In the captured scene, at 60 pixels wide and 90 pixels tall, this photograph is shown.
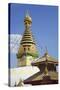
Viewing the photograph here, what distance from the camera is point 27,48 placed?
2.21 m

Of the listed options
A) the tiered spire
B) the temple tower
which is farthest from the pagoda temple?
the tiered spire

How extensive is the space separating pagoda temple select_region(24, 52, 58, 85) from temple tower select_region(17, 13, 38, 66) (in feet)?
0.23

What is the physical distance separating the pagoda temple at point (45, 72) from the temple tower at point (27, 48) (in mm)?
69

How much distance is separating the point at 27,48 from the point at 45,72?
0.93 feet

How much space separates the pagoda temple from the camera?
2.21 m

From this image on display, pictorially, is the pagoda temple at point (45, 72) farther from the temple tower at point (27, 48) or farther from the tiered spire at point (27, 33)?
the tiered spire at point (27, 33)

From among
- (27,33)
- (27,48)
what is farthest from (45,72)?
(27,33)

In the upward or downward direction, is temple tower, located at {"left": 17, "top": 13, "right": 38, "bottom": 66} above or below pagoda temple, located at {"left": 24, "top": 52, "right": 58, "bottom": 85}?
above

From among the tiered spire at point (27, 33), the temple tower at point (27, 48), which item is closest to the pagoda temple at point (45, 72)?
the temple tower at point (27, 48)

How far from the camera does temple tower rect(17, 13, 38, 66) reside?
2.18 m

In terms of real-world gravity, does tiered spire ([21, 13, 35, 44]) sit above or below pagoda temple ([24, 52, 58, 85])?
above

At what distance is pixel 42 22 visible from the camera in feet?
7.37

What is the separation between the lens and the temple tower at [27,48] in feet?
7.16

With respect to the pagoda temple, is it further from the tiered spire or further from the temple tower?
the tiered spire
